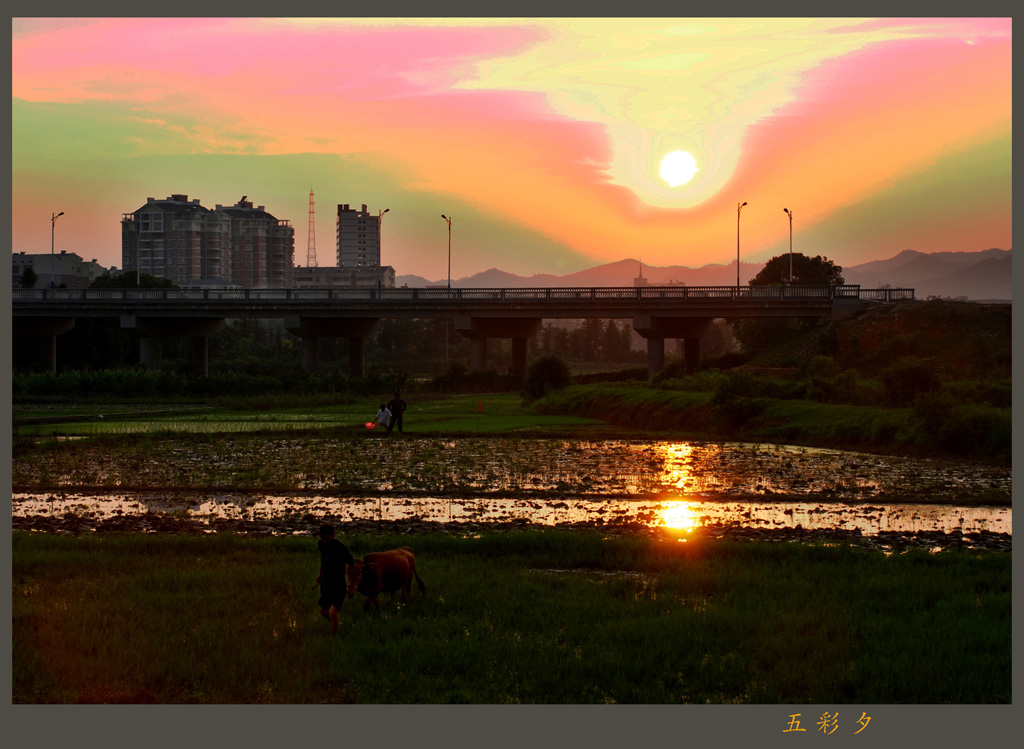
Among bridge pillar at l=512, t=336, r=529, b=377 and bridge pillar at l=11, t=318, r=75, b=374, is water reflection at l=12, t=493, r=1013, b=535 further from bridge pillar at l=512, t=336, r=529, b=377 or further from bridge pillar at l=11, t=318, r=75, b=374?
bridge pillar at l=11, t=318, r=75, b=374

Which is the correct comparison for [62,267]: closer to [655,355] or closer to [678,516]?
[655,355]

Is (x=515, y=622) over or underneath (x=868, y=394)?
underneath

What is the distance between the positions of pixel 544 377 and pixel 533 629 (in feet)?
139

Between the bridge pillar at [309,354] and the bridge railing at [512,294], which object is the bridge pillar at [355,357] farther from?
the bridge railing at [512,294]

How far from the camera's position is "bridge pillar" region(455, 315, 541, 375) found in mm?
70688

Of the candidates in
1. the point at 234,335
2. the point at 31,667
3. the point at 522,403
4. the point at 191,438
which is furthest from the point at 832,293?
the point at 234,335

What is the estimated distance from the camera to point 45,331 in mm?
75000

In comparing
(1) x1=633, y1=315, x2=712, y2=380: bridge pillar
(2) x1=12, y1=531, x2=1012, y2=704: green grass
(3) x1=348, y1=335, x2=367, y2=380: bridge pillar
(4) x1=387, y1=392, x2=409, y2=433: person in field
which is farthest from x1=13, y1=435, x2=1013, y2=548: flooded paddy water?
(3) x1=348, y1=335, x2=367, y2=380: bridge pillar

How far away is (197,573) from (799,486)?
43.0 ft

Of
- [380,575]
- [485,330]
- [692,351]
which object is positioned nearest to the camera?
[380,575]

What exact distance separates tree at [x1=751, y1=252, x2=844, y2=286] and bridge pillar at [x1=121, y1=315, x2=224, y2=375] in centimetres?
4778

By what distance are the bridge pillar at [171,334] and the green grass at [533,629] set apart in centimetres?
6393

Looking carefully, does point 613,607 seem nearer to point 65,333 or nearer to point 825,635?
point 825,635

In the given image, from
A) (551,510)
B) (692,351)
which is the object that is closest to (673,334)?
(692,351)
